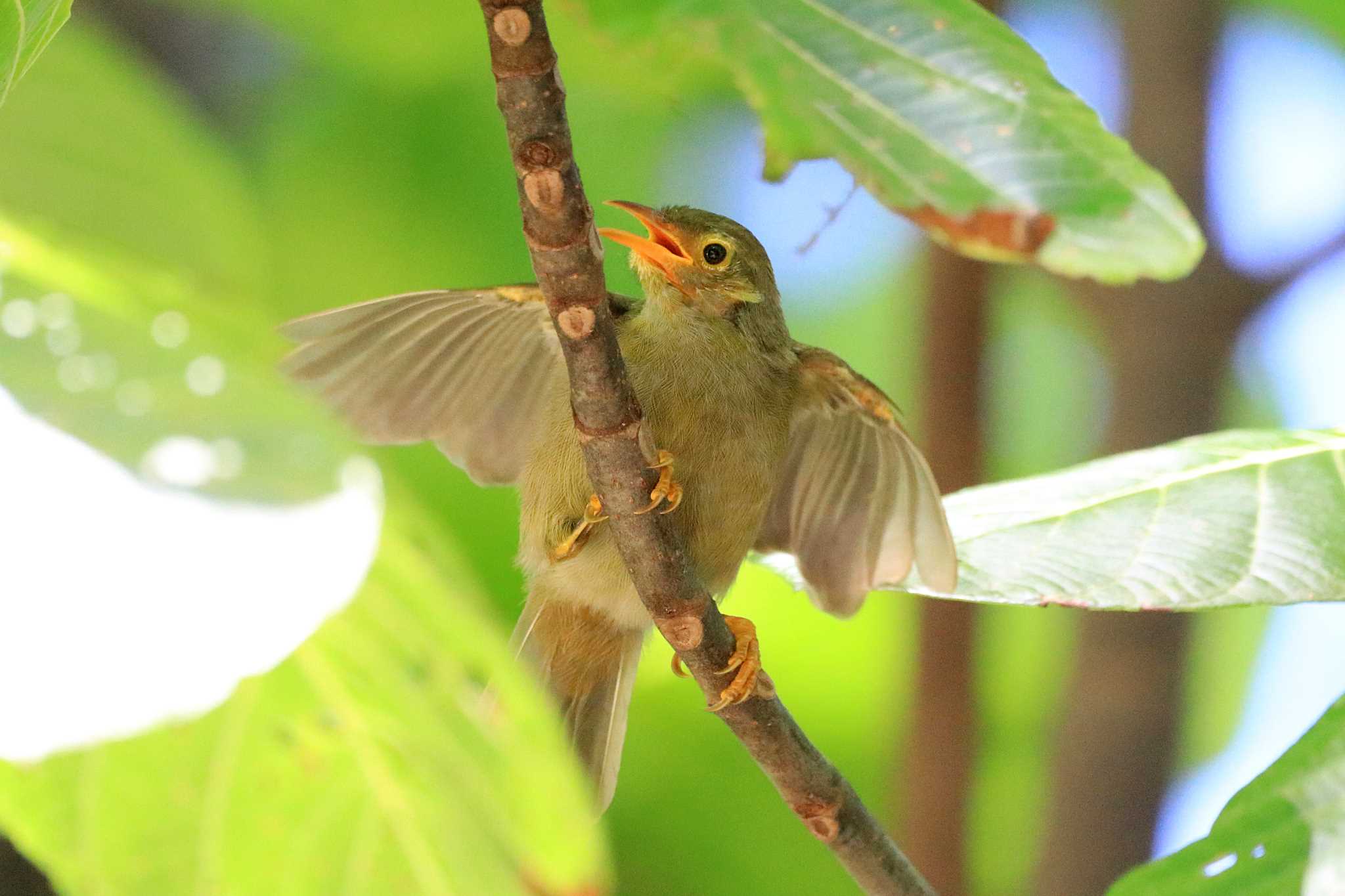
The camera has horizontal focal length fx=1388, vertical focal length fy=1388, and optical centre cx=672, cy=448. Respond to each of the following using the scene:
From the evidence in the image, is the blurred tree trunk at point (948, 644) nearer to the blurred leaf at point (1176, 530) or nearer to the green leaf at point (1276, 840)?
the blurred leaf at point (1176, 530)

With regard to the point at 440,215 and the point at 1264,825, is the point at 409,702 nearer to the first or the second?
the point at 1264,825

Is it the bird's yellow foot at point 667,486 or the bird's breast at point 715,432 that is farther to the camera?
the bird's breast at point 715,432

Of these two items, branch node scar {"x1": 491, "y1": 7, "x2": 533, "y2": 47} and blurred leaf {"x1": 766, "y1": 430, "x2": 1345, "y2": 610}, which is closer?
branch node scar {"x1": 491, "y1": 7, "x2": 533, "y2": 47}

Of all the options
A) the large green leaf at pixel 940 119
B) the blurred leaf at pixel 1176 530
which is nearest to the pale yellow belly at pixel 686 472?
the blurred leaf at pixel 1176 530

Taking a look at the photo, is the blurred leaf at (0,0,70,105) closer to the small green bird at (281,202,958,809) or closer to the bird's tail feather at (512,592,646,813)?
the small green bird at (281,202,958,809)

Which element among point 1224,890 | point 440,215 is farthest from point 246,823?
point 440,215

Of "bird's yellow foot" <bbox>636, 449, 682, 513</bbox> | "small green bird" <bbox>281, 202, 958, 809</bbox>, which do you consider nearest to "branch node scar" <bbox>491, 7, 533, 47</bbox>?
"bird's yellow foot" <bbox>636, 449, 682, 513</bbox>
